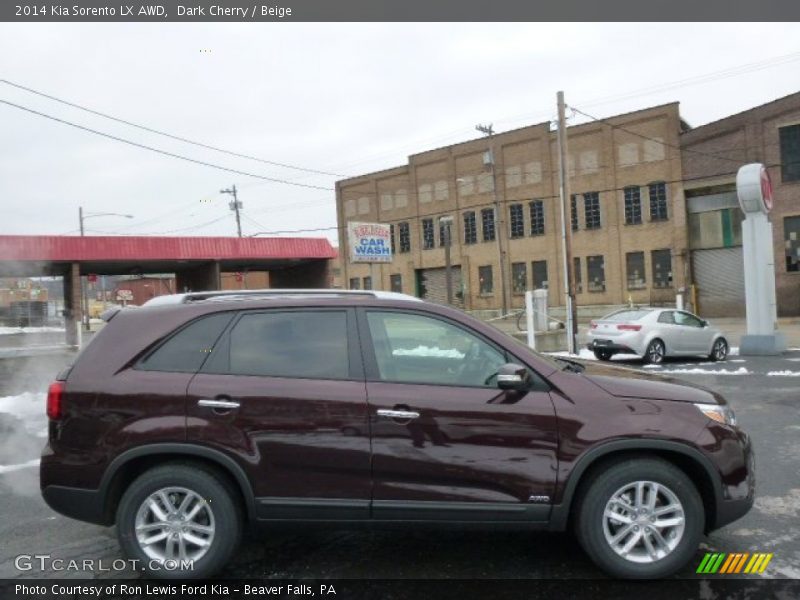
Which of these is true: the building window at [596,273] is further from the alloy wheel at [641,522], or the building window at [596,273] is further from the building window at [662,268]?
the alloy wheel at [641,522]

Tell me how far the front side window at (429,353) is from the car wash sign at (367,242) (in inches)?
729

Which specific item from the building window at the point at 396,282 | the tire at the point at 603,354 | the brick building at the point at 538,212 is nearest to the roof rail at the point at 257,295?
the tire at the point at 603,354

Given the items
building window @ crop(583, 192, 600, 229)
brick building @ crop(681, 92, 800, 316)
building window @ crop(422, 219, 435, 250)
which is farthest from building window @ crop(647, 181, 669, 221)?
building window @ crop(422, 219, 435, 250)

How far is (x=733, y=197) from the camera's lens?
3391 centimetres

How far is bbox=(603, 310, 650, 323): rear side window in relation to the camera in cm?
1534

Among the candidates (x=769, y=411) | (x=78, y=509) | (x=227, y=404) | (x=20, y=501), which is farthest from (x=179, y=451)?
(x=769, y=411)

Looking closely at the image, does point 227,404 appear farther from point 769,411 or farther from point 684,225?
point 684,225

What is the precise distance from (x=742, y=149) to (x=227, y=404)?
113 feet

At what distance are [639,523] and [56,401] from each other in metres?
3.42

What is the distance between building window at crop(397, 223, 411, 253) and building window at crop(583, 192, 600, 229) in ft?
46.9

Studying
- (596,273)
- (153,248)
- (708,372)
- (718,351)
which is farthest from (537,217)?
(708,372)

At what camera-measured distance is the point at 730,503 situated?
379 centimetres

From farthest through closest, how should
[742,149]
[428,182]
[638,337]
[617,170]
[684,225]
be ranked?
1. [428,182]
2. [617,170]
3. [684,225]
4. [742,149]
5. [638,337]

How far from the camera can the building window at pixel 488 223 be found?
1751 inches
